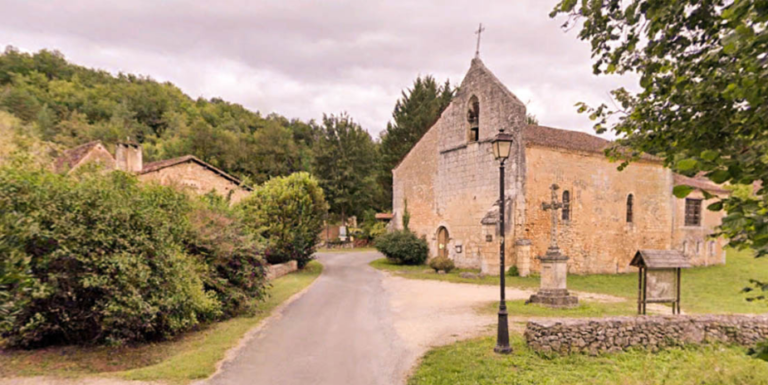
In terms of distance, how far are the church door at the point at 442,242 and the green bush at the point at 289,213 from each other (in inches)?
294

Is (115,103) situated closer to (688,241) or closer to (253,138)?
(253,138)

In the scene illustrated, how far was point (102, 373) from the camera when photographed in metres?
6.33

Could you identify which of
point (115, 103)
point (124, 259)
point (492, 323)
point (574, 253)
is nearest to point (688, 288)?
point (574, 253)

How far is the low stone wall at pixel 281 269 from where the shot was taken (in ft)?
56.0

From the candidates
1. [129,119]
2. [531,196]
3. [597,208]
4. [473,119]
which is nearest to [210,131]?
[129,119]

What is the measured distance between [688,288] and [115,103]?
63612mm

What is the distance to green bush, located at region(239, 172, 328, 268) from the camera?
61.8ft

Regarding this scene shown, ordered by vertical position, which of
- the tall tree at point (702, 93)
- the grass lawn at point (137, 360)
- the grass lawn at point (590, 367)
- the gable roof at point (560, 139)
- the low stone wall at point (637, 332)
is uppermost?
the gable roof at point (560, 139)

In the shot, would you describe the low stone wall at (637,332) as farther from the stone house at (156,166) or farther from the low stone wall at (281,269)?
the stone house at (156,166)

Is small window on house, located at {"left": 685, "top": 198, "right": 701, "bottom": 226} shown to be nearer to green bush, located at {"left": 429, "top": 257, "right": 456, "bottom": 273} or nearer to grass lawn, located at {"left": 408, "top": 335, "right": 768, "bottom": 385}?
green bush, located at {"left": 429, "top": 257, "right": 456, "bottom": 273}

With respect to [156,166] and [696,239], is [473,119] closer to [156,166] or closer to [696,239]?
[696,239]

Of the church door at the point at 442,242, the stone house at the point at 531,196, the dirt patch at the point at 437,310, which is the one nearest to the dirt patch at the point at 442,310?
the dirt patch at the point at 437,310

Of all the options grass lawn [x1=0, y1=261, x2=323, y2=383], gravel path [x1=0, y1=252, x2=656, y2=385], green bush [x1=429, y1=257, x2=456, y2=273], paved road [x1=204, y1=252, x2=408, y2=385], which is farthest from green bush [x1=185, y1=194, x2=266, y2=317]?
green bush [x1=429, y1=257, x2=456, y2=273]

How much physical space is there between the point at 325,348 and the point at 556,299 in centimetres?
736
